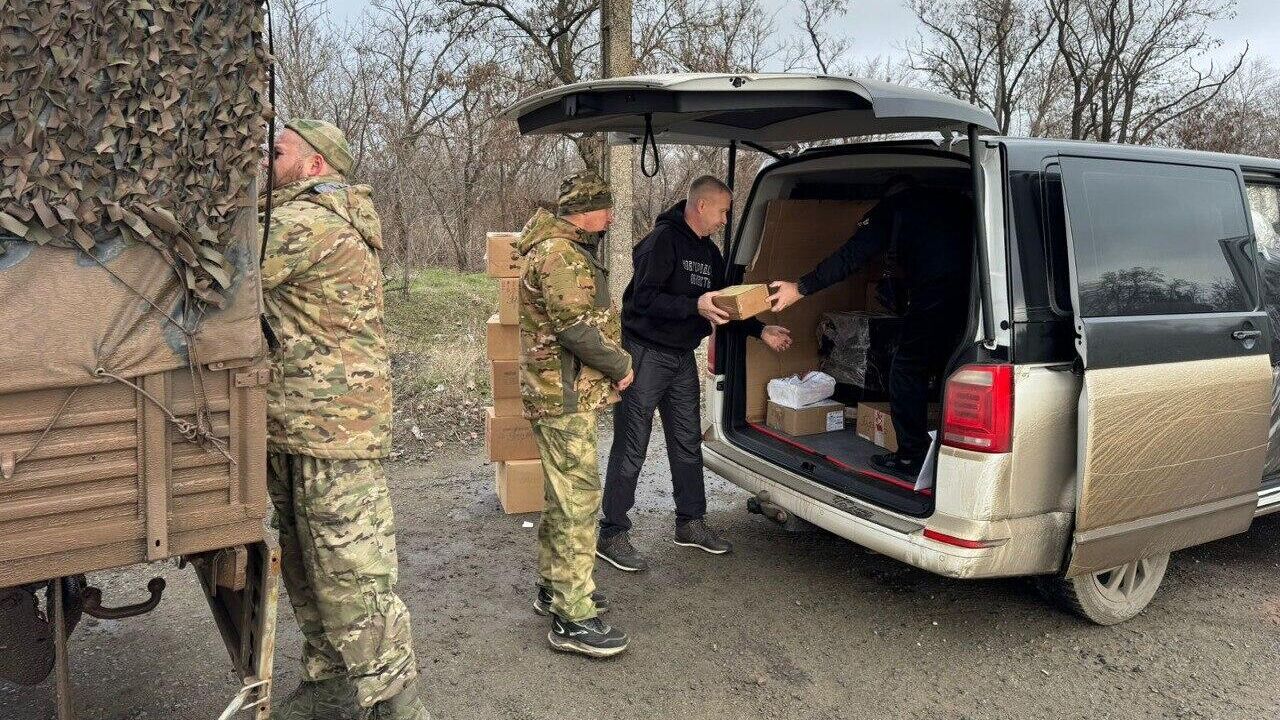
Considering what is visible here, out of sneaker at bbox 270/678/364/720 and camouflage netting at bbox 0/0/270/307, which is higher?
camouflage netting at bbox 0/0/270/307

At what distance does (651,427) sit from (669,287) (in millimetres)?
716

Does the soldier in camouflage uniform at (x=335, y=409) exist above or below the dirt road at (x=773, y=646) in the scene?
above

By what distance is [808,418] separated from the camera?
14.9 feet

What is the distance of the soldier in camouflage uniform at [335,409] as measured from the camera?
2637 millimetres

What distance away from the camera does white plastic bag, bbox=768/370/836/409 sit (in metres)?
4.54

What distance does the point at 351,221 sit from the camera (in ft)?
8.93

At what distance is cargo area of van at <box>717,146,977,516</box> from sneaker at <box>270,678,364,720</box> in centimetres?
211

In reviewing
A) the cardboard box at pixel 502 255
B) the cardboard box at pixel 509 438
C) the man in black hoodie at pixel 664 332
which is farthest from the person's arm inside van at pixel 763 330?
the cardboard box at pixel 509 438

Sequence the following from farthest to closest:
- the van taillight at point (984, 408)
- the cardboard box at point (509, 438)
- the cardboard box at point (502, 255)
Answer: the cardboard box at point (509, 438) < the cardboard box at point (502, 255) < the van taillight at point (984, 408)

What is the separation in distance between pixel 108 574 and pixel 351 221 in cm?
255

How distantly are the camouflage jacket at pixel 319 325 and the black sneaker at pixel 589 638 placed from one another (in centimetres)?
122

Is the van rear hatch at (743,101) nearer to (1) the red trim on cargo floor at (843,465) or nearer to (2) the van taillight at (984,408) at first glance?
(2) the van taillight at (984,408)

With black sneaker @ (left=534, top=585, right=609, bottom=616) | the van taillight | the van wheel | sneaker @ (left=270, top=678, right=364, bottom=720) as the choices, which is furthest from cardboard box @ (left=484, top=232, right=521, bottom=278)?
the van wheel

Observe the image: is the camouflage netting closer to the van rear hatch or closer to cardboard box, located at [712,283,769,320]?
the van rear hatch
